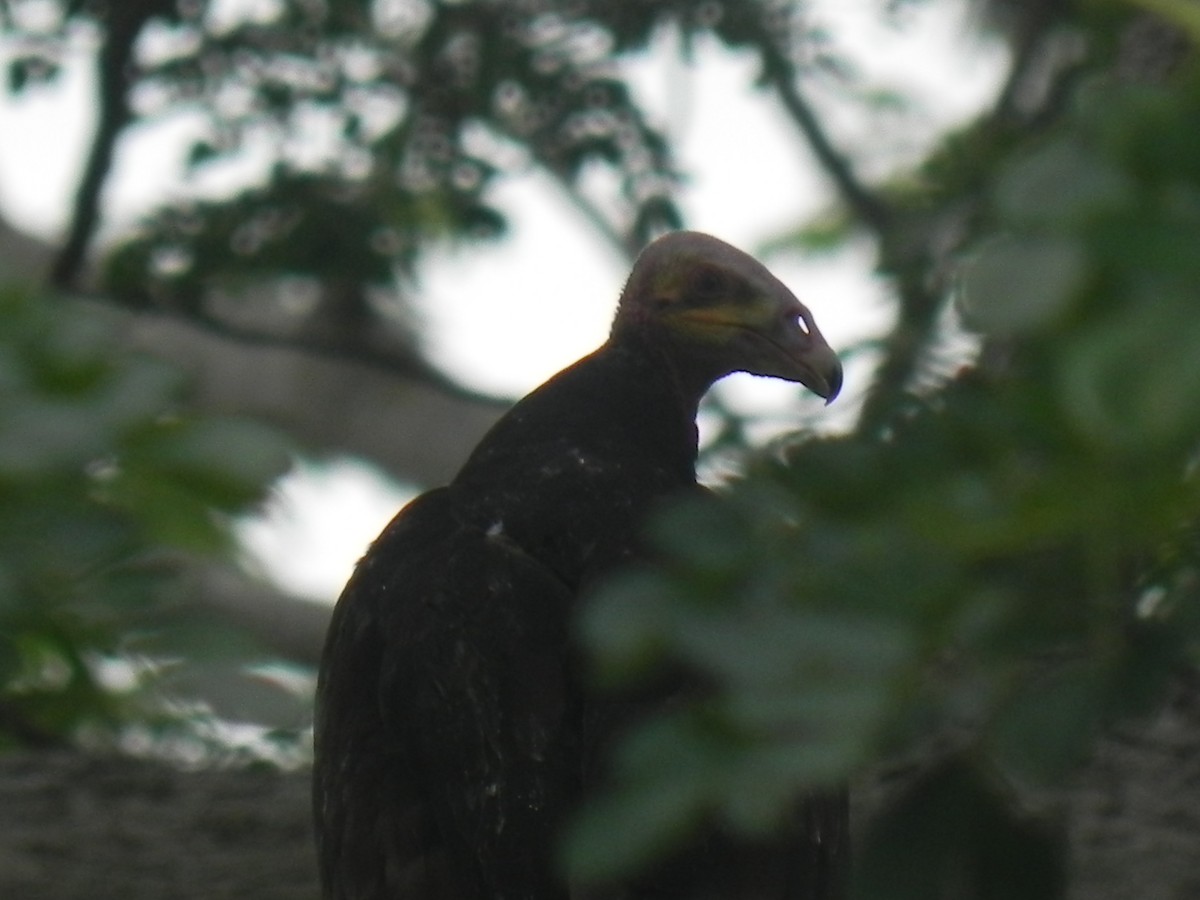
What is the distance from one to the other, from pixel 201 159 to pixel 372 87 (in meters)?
0.53

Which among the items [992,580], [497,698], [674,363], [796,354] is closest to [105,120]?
[674,363]

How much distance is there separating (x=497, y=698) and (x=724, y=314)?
3.84ft

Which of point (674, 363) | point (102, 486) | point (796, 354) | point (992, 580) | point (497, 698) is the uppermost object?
point (674, 363)

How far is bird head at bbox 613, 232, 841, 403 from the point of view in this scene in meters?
3.96

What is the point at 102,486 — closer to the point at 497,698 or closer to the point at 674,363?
the point at 497,698

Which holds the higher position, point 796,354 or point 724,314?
point 724,314

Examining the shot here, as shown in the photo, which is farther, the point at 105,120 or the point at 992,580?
the point at 105,120

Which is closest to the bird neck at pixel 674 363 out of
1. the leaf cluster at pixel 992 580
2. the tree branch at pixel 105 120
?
the tree branch at pixel 105 120

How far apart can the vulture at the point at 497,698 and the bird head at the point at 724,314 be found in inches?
12.1

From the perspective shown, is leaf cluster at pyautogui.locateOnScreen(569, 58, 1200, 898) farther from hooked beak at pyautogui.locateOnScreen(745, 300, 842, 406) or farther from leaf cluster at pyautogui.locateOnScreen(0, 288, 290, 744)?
hooked beak at pyautogui.locateOnScreen(745, 300, 842, 406)

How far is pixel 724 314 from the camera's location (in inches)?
162

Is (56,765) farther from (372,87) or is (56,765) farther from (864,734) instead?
(864,734)

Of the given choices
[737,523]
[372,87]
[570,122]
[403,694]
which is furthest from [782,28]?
[737,523]

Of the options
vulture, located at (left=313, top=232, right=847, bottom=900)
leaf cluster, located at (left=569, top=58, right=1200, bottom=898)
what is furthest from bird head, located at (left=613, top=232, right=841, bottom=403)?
leaf cluster, located at (left=569, top=58, right=1200, bottom=898)
